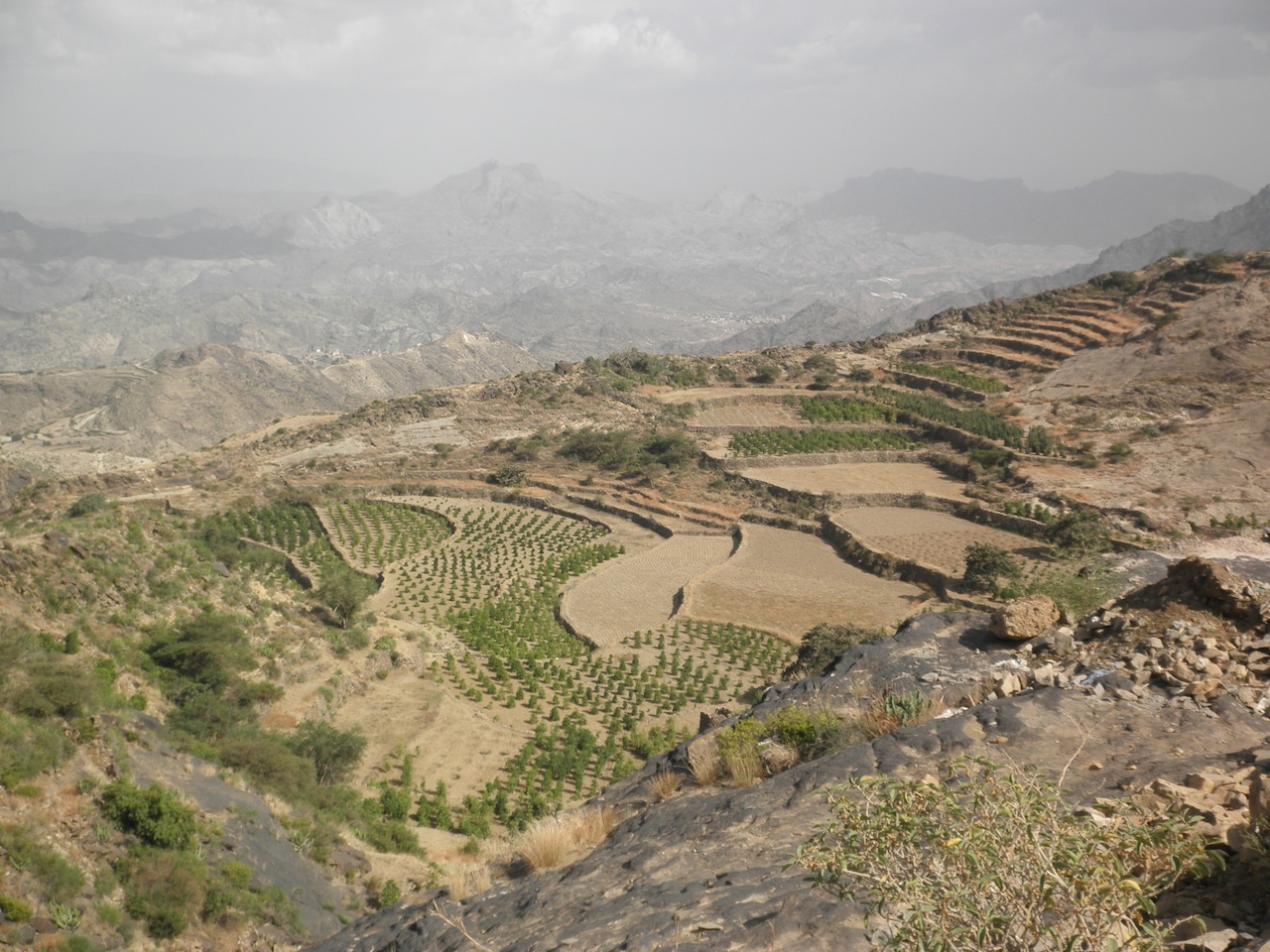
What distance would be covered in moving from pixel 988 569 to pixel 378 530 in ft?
79.0

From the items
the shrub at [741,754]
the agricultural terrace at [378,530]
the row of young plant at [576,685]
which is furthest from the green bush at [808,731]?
the agricultural terrace at [378,530]

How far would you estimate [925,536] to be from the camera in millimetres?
30875

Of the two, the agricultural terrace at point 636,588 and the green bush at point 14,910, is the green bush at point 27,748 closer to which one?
the green bush at point 14,910

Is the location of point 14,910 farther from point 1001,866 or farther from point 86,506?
point 86,506

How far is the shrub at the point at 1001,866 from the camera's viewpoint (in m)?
3.16

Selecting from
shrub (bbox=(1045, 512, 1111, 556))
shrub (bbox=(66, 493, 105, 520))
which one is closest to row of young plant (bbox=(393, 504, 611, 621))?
shrub (bbox=(66, 493, 105, 520))

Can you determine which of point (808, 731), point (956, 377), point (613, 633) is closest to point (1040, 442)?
point (956, 377)

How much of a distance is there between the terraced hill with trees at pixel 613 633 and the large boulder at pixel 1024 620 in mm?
154

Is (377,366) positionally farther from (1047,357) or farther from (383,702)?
(383,702)

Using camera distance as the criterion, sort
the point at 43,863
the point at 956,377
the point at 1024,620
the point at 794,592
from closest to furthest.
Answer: the point at 43,863, the point at 1024,620, the point at 794,592, the point at 956,377

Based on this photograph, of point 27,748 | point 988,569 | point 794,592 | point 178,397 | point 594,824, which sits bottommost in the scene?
point 178,397

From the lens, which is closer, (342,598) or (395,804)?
(395,804)

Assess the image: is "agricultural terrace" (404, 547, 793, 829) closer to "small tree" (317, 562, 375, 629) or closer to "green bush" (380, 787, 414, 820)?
"green bush" (380, 787, 414, 820)

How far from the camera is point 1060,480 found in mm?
33531
